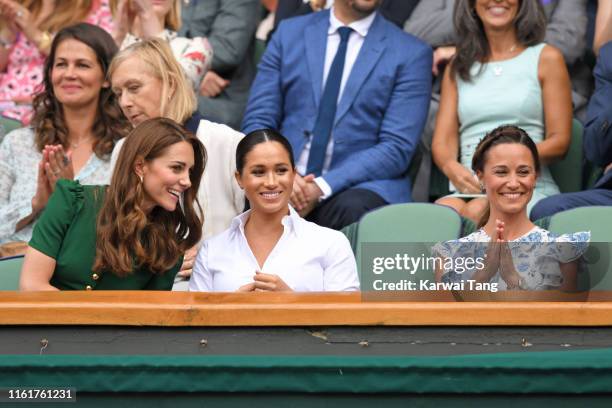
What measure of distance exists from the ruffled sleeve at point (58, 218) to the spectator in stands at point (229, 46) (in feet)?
6.16

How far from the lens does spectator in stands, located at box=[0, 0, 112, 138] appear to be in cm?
530

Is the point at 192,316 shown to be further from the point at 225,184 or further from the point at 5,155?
the point at 5,155

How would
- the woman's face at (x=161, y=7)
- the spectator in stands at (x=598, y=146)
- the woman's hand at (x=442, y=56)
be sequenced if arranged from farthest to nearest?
the woman's face at (x=161, y=7) < the woman's hand at (x=442, y=56) < the spectator in stands at (x=598, y=146)

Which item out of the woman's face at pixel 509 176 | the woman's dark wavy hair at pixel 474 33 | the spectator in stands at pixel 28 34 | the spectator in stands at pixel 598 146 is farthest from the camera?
the spectator in stands at pixel 28 34

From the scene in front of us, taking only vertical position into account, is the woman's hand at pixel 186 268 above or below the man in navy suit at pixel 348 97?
below

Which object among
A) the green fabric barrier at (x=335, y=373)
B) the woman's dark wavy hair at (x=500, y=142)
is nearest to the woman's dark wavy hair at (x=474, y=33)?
the woman's dark wavy hair at (x=500, y=142)

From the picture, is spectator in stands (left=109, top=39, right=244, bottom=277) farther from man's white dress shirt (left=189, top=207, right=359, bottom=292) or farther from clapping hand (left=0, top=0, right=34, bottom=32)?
clapping hand (left=0, top=0, right=34, bottom=32)

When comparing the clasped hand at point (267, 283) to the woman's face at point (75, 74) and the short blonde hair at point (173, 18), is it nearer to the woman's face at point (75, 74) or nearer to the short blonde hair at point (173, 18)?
the woman's face at point (75, 74)

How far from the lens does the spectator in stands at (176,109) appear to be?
4.18 metres

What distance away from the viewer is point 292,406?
8.73 feet

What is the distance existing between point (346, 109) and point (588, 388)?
7.48 ft

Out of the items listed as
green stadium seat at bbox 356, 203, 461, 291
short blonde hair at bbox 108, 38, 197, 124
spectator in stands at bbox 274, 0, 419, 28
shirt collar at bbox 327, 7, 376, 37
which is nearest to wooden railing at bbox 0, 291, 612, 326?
green stadium seat at bbox 356, 203, 461, 291

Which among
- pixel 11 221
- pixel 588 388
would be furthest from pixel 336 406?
pixel 11 221

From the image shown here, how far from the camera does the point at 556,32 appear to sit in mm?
5027
